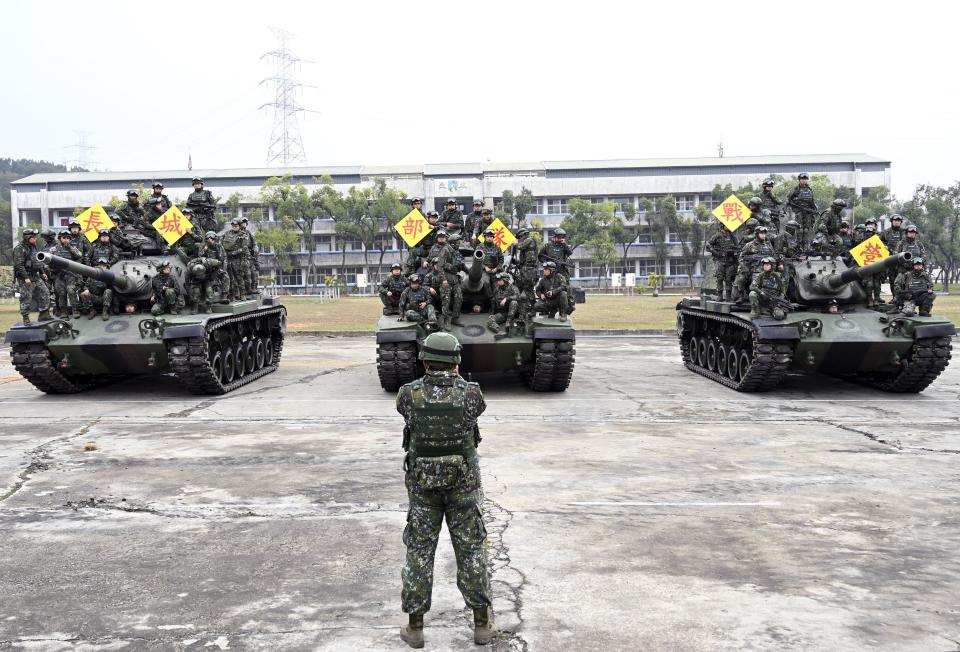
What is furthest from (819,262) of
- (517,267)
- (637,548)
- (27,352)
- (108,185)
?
(108,185)

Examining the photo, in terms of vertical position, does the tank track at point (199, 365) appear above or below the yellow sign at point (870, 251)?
below

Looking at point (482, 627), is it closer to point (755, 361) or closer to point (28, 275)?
point (755, 361)

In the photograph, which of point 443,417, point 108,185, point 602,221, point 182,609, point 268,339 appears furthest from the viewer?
point 108,185

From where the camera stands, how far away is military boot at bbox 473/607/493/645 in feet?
17.2

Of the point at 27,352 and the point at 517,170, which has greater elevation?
the point at 517,170

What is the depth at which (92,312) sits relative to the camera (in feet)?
52.7

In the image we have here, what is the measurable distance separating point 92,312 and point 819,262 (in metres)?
12.6

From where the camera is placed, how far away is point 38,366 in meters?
15.2

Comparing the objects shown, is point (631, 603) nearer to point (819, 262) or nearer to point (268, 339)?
point (819, 262)

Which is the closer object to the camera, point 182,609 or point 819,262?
point 182,609

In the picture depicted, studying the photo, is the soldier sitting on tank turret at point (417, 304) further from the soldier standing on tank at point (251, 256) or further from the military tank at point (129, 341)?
the soldier standing on tank at point (251, 256)

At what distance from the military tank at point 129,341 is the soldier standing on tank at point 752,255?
29.4 ft

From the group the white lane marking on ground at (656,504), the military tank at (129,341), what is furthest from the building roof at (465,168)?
the white lane marking on ground at (656,504)

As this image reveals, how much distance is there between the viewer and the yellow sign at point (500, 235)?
17.7 meters
